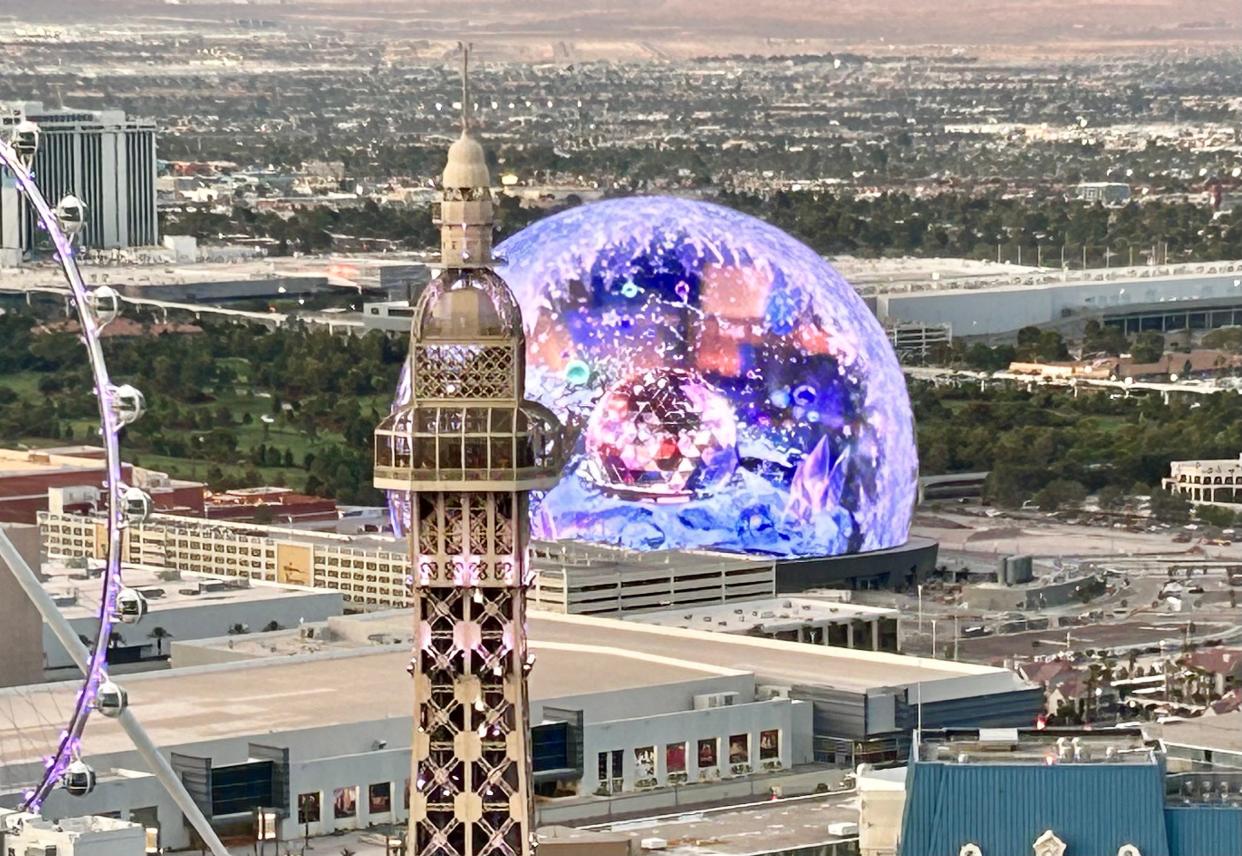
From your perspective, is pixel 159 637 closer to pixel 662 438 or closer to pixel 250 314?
pixel 662 438

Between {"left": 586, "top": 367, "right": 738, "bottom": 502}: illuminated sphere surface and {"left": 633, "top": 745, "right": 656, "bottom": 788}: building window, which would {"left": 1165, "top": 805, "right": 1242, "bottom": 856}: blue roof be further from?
{"left": 586, "top": 367, "right": 738, "bottom": 502}: illuminated sphere surface

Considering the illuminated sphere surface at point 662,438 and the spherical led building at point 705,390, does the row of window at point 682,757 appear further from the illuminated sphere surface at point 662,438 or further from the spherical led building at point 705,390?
the illuminated sphere surface at point 662,438

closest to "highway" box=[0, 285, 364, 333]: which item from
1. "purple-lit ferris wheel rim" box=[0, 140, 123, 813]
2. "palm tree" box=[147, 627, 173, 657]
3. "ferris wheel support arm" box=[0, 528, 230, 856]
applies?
"palm tree" box=[147, 627, 173, 657]

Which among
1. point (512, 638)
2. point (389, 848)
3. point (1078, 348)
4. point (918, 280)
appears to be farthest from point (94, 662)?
point (918, 280)

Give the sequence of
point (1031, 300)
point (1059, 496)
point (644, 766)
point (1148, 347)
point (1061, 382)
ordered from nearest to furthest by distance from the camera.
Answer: point (644, 766), point (1059, 496), point (1061, 382), point (1148, 347), point (1031, 300)

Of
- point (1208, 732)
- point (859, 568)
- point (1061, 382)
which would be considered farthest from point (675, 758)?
point (1061, 382)
